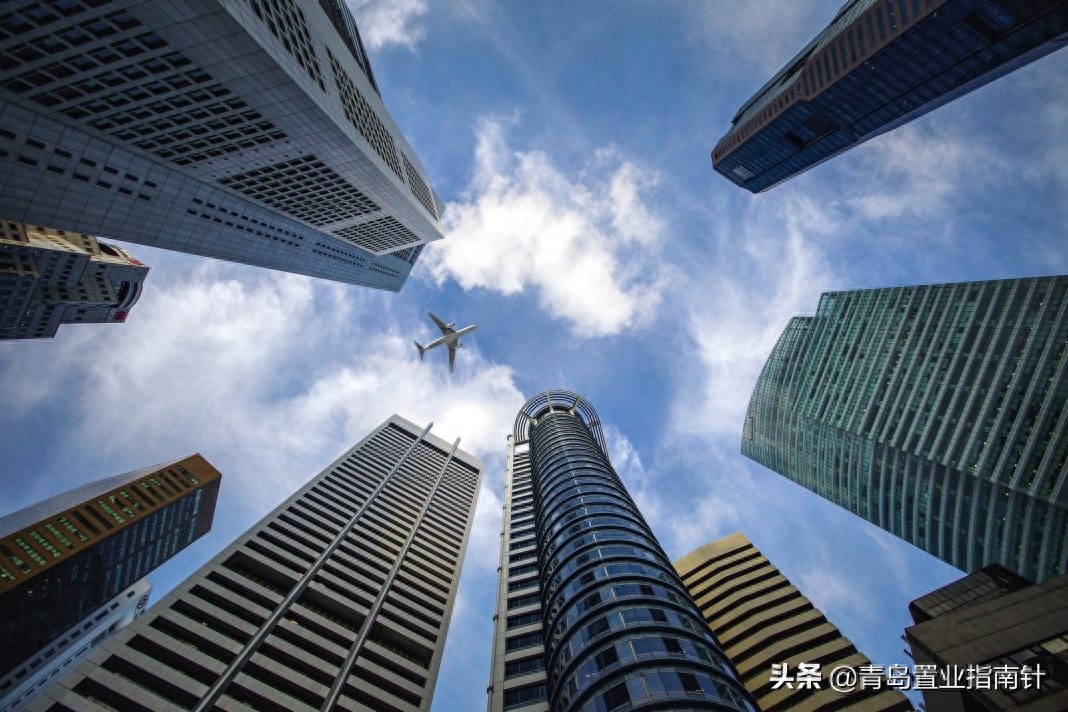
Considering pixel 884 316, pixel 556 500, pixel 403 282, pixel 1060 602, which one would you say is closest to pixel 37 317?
pixel 403 282

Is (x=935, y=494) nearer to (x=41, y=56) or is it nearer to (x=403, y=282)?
(x=41, y=56)

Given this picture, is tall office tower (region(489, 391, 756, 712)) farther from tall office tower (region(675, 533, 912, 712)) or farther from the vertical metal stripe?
the vertical metal stripe

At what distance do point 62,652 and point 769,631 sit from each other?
143570 millimetres

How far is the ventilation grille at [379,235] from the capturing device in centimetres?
8600

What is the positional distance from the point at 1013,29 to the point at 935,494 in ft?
232

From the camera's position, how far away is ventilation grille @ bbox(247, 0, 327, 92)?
125 ft

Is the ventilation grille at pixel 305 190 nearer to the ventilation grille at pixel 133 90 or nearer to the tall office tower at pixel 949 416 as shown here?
the ventilation grille at pixel 133 90

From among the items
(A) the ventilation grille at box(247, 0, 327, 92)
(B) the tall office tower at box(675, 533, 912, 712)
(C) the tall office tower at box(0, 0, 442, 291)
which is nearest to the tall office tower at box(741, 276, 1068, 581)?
(B) the tall office tower at box(675, 533, 912, 712)

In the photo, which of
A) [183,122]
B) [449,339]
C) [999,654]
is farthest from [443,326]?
[999,654]

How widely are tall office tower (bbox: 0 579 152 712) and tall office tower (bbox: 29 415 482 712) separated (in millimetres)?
45899

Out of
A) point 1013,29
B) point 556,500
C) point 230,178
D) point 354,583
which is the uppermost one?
point 1013,29

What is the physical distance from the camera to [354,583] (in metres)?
57.8

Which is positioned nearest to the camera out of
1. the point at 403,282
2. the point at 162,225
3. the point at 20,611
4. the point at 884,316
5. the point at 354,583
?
the point at 162,225

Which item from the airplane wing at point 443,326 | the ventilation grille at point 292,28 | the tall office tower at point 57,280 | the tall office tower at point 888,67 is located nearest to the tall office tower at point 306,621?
the airplane wing at point 443,326
